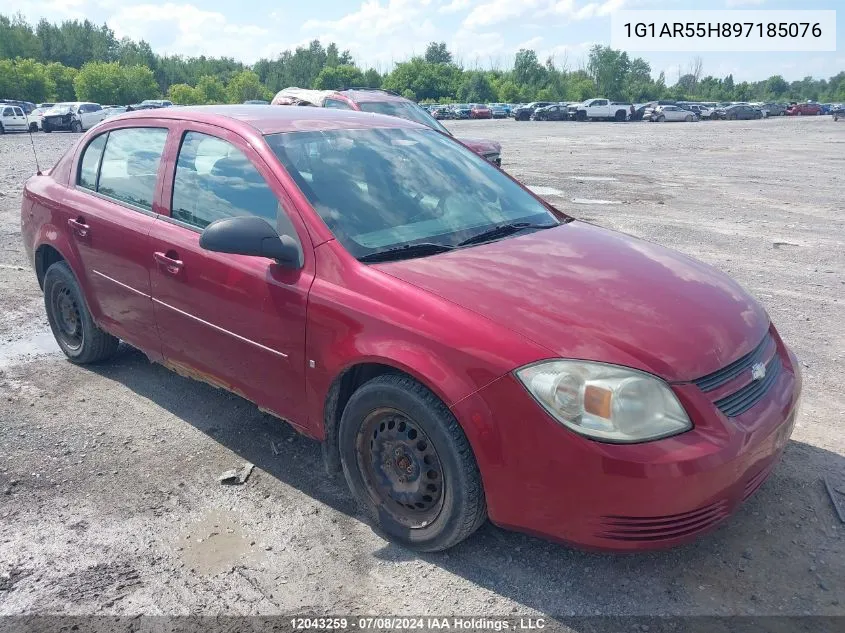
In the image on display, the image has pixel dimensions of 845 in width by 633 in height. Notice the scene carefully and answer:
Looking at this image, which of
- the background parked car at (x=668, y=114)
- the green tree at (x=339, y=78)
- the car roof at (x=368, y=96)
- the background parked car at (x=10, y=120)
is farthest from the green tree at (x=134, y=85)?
the car roof at (x=368, y=96)

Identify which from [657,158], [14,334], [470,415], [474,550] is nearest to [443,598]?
[474,550]

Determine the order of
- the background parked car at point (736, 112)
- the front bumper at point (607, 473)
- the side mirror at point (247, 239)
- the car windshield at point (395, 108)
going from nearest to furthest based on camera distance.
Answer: the front bumper at point (607, 473) → the side mirror at point (247, 239) → the car windshield at point (395, 108) → the background parked car at point (736, 112)

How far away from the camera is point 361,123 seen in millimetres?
3979

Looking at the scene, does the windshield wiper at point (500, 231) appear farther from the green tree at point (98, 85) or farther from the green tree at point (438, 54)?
the green tree at point (438, 54)

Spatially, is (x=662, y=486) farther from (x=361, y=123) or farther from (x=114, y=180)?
(x=114, y=180)

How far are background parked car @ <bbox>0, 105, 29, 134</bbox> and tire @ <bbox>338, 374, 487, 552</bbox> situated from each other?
123 ft

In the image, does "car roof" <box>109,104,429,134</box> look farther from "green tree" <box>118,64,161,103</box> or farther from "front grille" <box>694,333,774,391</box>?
"green tree" <box>118,64,161,103</box>

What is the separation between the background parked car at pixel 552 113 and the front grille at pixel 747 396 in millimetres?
54184

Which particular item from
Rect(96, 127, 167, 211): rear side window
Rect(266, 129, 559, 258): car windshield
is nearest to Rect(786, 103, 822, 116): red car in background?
Rect(266, 129, 559, 258): car windshield

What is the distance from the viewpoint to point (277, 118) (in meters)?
3.81

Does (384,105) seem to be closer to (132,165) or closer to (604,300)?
(132,165)

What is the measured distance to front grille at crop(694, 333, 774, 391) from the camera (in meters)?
2.60

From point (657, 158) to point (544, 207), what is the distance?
59.1 ft

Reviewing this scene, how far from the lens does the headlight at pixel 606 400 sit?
2.45 meters
